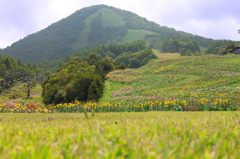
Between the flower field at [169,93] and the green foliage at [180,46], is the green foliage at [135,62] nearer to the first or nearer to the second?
the flower field at [169,93]

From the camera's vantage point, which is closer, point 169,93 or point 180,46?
point 169,93

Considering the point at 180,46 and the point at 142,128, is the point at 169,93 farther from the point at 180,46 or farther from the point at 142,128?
the point at 180,46

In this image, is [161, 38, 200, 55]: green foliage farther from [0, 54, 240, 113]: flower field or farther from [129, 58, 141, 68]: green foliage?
[0, 54, 240, 113]: flower field

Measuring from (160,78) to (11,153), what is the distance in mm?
35218

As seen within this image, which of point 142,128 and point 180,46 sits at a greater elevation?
point 180,46

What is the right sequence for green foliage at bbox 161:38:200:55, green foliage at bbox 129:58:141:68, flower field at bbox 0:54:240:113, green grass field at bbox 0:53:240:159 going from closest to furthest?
green grass field at bbox 0:53:240:159 < flower field at bbox 0:54:240:113 < green foliage at bbox 129:58:141:68 < green foliage at bbox 161:38:200:55

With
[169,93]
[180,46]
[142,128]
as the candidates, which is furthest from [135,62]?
[142,128]

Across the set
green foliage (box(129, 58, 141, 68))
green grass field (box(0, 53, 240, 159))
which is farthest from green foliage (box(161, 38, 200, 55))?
green grass field (box(0, 53, 240, 159))

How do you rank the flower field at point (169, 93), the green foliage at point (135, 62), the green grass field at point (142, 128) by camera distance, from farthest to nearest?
the green foliage at point (135, 62)
the flower field at point (169, 93)
the green grass field at point (142, 128)

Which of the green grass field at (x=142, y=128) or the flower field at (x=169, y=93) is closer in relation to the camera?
the green grass field at (x=142, y=128)

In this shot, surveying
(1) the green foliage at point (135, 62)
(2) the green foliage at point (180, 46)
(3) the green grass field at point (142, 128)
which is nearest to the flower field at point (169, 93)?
(3) the green grass field at point (142, 128)

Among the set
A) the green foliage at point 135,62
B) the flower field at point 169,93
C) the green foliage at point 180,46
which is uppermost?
the green foliage at point 180,46

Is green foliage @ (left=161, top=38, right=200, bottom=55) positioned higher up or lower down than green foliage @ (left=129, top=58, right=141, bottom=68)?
higher up

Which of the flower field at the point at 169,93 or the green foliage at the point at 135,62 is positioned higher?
the green foliage at the point at 135,62
